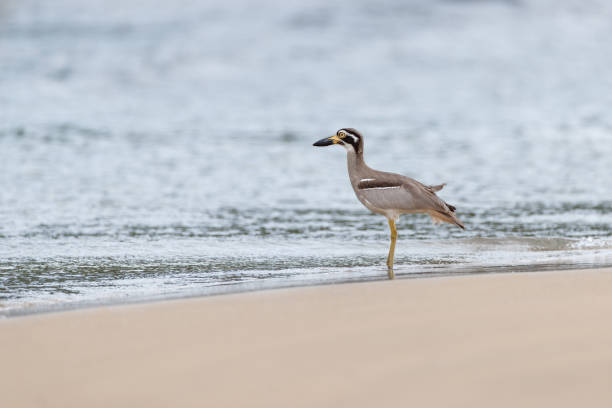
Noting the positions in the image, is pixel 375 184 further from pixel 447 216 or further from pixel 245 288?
pixel 245 288

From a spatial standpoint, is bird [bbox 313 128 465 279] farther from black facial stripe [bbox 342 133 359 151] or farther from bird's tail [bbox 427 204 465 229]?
black facial stripe [bbox 342 133 359 151]

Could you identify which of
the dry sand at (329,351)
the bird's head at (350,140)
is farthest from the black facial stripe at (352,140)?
the dry sand at (329,351)

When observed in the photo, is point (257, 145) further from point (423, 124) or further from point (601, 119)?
point (601, 119)

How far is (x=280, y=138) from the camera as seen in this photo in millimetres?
16422

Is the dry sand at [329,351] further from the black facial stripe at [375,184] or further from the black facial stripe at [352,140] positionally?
the black facial stripe at [352,140]

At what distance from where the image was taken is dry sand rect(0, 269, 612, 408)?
3832mm

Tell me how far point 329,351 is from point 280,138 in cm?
1218

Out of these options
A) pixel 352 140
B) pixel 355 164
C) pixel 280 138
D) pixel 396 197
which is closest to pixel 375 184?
pixel 396 197

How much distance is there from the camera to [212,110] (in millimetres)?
19875

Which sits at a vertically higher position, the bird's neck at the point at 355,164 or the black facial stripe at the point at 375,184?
the bird's neck at the point at 355,164

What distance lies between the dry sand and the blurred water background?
0.98 meters

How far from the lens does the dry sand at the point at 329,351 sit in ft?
12.6

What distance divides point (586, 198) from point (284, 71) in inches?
519

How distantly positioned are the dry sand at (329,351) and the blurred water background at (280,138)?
98 cm
